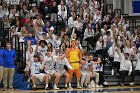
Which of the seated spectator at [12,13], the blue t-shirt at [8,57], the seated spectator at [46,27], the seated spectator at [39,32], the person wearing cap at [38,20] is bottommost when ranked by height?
the blue t-shirt at [8,57]

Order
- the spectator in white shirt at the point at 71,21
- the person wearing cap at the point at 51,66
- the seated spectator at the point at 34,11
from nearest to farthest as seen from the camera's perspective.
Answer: the person wearing cap at the point at 51,66, the spectator in white shirt at the point at 71,21, the seated spectator at the point at 34,11

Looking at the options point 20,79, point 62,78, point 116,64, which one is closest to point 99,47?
point 116,64

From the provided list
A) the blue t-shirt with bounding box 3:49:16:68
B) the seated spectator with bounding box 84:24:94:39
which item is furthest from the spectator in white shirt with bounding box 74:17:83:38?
the blue t-shirt with bounding box 3:49:16:68

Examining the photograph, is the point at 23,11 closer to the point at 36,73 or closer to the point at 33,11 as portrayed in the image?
the point at 33,11

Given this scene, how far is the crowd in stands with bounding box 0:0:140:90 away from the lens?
20.2 m

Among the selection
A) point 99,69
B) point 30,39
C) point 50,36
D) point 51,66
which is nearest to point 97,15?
point 50,36

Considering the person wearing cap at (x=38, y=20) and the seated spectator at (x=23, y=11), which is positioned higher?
the seated spectator at (x=23, y=11)

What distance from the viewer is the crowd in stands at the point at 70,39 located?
20234 mm

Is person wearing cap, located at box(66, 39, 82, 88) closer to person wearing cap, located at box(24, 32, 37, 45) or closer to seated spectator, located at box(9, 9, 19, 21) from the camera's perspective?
person wearing cap, located at box(24, 32, 37, 45)

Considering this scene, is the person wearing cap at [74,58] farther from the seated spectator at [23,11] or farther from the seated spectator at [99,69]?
the seated spectator at [23,11]

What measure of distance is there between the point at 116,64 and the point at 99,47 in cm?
126

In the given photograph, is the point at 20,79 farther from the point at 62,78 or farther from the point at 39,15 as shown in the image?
the point at 39,15

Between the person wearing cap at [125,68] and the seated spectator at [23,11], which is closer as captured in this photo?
the person wearing cap at [125,68]

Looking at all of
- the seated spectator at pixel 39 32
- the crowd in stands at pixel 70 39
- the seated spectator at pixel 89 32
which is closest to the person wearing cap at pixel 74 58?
the crowd in stands at pixel 70 39
